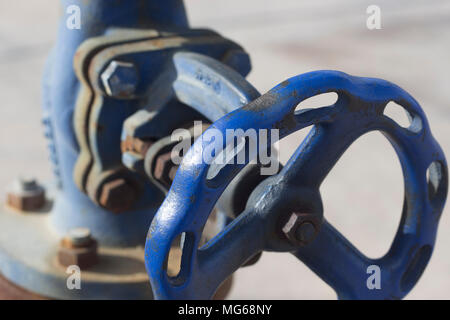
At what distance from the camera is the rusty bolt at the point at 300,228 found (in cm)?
74

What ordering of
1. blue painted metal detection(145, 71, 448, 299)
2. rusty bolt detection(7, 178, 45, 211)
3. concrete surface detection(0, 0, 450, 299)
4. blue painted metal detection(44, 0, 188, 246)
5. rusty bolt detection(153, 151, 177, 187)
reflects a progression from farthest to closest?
concrete surface detection(0, 0, 450, 299), rusty bolt detection(7, 178, 45, 211), blue painted metal detection(44, 0, 188, 246), rusty bolt detection(153, 151, 177, 187), blue painted metal detection(145, 71, 448, 299)

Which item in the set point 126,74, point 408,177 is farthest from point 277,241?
point 126,74

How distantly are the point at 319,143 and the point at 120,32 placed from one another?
334 millimetres

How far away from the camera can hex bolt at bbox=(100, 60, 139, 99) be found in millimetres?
889

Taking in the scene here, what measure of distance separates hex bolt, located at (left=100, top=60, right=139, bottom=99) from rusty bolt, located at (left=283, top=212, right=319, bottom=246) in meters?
0.27

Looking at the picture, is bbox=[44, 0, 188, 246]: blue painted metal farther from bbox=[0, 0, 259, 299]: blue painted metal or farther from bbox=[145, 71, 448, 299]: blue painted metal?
bbox=[145, 71, 448, 299]: blue painted metal

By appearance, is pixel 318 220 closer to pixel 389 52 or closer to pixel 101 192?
pixel 101 192

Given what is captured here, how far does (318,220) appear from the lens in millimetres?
757

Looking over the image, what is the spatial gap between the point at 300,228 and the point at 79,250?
0.36 metres

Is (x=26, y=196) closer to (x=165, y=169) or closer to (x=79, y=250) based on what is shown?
(x=79, y=250)

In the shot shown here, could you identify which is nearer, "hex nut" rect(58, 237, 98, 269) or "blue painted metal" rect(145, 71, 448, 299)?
"blue painted metal" rect(145, 71, 448, 299)

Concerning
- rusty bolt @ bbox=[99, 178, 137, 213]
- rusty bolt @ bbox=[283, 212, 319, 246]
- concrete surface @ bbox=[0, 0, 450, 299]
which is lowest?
concrete surface @ bbox=[0, 0, 450, 299]

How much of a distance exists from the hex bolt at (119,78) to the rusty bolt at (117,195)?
4.8 inches

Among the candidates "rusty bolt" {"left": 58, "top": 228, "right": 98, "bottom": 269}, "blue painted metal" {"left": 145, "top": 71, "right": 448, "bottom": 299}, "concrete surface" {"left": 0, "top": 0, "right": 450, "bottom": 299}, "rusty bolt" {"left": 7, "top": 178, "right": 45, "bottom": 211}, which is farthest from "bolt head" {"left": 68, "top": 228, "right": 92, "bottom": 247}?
"concrete surface" {"left": 0, "top": 0, "right": 450, "bottom": 299}
